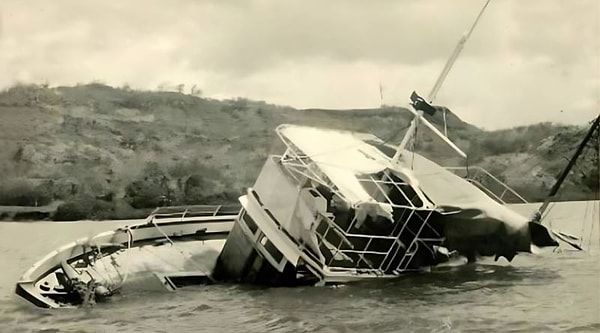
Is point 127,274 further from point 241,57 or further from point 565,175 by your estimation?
point 565,175

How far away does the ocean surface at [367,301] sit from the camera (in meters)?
1.98

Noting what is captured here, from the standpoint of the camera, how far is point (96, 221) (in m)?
2.04

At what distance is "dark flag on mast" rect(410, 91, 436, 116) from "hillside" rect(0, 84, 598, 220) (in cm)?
3

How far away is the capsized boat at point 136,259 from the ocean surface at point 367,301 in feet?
0.09

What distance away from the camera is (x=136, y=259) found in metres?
2.08

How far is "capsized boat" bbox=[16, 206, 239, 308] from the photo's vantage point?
1.98 m

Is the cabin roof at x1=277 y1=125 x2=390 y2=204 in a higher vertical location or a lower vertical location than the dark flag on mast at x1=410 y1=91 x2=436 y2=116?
lower

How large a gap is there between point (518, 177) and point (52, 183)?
1.25 meters

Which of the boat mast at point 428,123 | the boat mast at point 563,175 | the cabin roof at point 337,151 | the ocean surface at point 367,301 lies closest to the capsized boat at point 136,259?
the ocean surface at point 367,301

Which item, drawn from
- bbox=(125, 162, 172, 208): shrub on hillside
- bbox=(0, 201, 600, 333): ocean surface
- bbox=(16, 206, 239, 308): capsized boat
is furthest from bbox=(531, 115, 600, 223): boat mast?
bbox=(125, 162, 172, 208): shrub on hillside

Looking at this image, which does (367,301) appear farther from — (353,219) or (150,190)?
(150,190)

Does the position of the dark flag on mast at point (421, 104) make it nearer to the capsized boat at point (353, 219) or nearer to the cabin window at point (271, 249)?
the capsized boat at point (353, 219)

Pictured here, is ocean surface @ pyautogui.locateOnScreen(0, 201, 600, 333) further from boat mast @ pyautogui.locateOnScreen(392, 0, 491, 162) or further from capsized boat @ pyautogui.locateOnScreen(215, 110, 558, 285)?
boat mast @ pyautogui.locateOnScreen(392, 0, 491, 162)

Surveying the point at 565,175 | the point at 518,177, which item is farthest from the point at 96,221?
the point at 565,175
